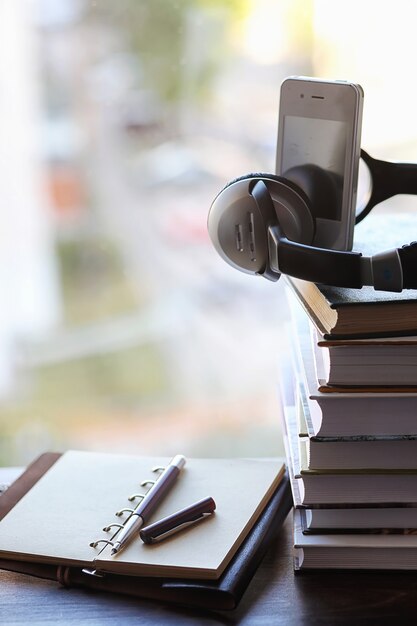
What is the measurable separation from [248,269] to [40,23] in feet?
3.72

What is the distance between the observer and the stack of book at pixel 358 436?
55 cm

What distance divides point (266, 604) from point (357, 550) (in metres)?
0.08

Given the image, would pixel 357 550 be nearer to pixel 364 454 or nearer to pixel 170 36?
pixel 364 454

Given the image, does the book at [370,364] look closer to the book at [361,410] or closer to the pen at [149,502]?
the book at [361,410]

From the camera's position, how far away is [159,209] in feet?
5.56

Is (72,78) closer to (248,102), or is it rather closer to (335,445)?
(248,102)

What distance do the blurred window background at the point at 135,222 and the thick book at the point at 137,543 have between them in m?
0.74

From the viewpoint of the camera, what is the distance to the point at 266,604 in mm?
570

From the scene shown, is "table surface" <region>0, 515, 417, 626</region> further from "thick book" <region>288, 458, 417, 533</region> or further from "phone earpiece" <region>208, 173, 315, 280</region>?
"phone earpiece" <region>208, 173, 315, 280</region>

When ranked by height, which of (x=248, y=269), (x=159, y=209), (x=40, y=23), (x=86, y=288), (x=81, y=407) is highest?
(x=40, y=23)

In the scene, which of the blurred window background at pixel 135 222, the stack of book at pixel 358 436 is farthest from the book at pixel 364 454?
the blurred window background at pixel 135 222

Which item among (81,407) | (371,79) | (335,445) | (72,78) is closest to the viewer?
(335,445)

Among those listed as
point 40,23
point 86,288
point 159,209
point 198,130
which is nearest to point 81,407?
point 86,288

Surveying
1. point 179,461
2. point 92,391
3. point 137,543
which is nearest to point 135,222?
point 92,391
